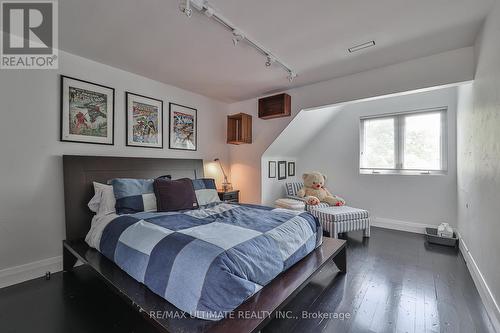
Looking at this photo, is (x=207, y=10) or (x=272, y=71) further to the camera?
(x=272, y=71)

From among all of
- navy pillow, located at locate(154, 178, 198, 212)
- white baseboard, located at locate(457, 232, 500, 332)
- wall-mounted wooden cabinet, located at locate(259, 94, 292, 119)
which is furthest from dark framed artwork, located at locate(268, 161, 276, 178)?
white baseboard, located at locate(457, 232, 500, 332)

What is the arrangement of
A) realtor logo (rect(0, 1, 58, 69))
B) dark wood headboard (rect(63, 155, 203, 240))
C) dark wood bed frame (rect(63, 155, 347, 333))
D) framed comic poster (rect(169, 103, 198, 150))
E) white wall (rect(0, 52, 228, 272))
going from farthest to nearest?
framed comic poster (rect(169, 103, 198, 150)) < dark wood headboard (rect(63, 155, 203, 240)) < white wall (rect(0, 52, 228, 272)) < realtor logo (rect(0, 1, 58, 69)) < dark wood bed frame (rect(63, 155, 347, 333))

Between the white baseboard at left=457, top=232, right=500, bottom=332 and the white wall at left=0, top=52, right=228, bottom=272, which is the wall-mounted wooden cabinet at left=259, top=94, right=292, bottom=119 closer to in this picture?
the white wall at left=0, top=52, right=228, bottom=272

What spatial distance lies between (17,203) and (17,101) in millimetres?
991

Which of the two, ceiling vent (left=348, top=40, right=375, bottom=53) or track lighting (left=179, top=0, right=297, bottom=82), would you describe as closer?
track lighting (left=179, top=0, right=297, bottom=82)

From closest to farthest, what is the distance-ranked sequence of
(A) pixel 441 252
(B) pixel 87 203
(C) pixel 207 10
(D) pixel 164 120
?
(C) pixel 207 10, (B) pixel 87 203, (A) pixel 441 252, (D) pixel 164 120

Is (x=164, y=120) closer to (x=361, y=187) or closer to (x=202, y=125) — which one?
(x=202, y=125)

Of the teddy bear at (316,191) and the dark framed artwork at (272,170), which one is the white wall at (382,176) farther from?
the dark framed artwork at (272,170)

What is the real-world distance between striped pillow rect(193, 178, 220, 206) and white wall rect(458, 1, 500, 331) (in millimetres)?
2771

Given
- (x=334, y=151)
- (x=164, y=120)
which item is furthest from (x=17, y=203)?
(x=334, y=151)

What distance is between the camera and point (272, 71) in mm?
2961

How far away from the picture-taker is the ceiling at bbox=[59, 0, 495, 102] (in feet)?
5.76

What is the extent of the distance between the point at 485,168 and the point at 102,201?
12.1 ft

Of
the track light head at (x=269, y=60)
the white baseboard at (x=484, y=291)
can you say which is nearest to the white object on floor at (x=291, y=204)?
the white baseboard at (x=484, y=291)
